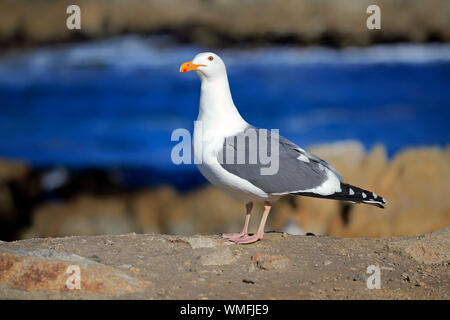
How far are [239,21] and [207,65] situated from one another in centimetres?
901

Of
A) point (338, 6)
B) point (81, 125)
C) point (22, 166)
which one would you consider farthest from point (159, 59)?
point (22, 166)

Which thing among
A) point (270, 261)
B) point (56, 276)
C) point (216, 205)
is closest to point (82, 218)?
point (216, 205)

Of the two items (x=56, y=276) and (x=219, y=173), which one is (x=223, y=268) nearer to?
(x=219, y=173)

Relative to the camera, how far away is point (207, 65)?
4.00 m

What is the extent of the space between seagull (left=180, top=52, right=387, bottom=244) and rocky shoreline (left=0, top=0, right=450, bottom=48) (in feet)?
28.8

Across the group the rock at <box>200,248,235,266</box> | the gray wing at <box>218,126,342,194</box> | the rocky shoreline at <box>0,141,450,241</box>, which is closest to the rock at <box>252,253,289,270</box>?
the rock at <box>200,248,235,266</box>

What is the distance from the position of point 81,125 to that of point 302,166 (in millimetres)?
8465

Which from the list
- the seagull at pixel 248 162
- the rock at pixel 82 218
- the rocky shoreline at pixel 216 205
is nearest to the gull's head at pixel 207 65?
the seagull at pixel 248 162

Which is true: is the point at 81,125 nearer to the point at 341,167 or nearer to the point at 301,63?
the point at 301,63

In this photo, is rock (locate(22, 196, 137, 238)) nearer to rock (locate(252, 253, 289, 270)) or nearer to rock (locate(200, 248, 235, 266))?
rock (locate(200, 248, 235, 266))

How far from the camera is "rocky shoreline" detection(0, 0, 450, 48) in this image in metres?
12.6

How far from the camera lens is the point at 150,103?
12320 millimetres

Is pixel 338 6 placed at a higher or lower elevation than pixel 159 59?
higher

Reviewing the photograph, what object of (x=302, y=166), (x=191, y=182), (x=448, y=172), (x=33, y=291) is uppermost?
(x=302, y=166)
